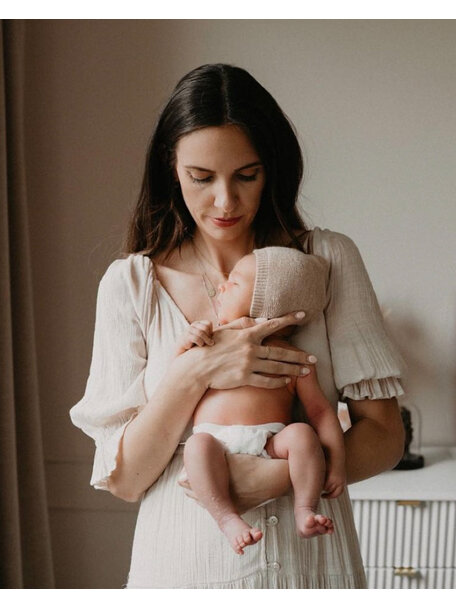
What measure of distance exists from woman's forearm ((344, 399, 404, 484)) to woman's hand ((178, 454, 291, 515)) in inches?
4.3

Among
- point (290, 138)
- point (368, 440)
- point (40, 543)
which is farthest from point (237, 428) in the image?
point (40, 543)

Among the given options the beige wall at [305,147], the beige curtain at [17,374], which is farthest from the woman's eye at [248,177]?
the beige wall at [305,147]

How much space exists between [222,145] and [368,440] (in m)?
0.42

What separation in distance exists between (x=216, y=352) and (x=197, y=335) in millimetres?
37

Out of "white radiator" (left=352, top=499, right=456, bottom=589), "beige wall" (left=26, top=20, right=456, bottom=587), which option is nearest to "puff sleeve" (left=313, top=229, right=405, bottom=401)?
"white radiator" (left=352, top=499, right=456, bottom=589)

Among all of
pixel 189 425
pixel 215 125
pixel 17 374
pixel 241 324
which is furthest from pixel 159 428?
pixel 17 374

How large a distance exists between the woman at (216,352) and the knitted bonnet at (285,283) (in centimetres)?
2

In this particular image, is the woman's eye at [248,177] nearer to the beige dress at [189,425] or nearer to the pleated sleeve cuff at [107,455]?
the beige dress at [189,425]

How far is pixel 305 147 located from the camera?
6.98ft

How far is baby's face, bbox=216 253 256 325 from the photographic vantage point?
930mm

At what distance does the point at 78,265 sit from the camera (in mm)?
2207

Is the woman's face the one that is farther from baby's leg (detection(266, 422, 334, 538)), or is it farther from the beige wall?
the beige wall

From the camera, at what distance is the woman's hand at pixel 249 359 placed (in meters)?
0.92

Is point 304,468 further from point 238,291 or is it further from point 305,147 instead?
→ point 305,147
